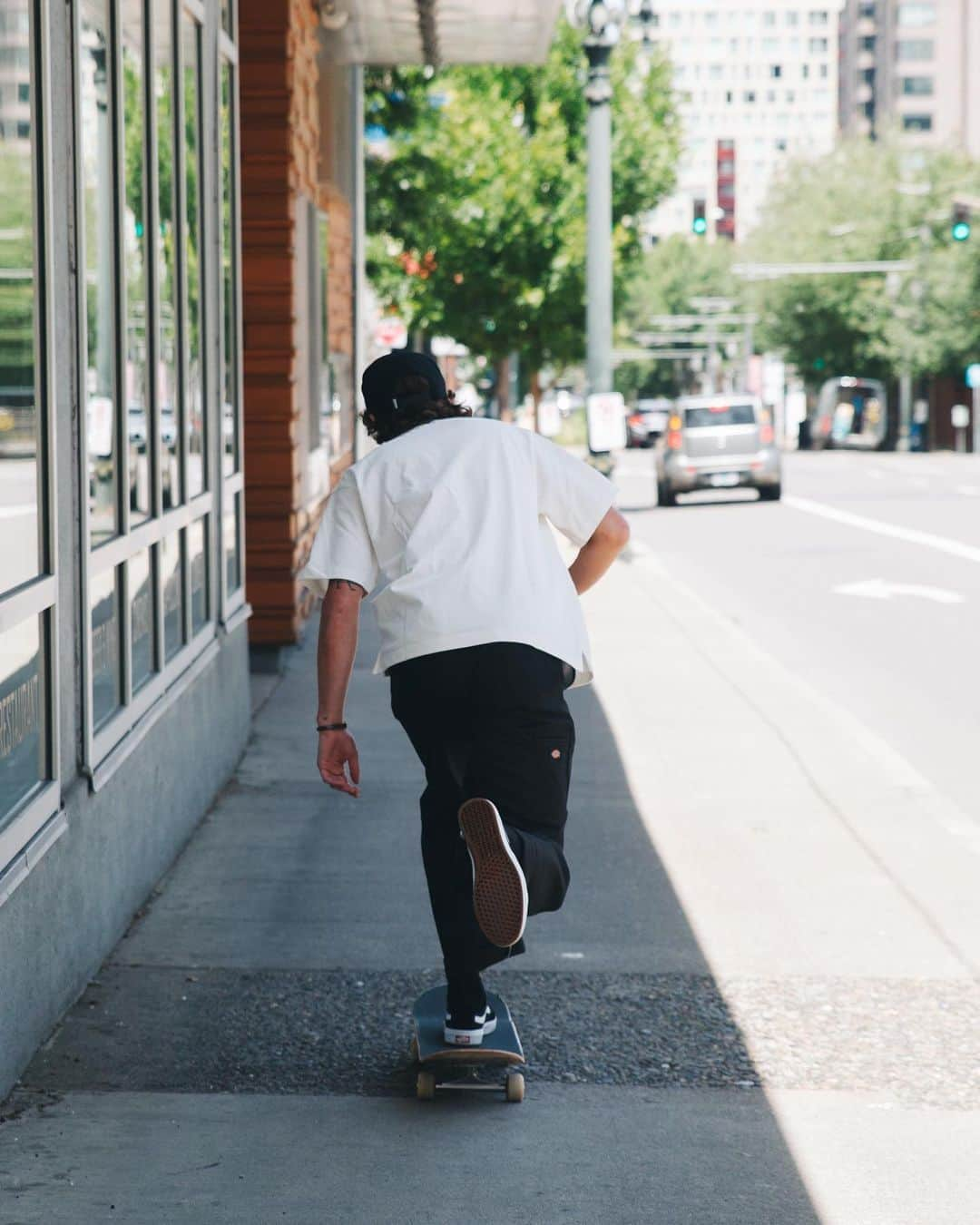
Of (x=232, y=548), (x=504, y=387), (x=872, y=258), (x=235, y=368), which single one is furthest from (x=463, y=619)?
(x=872, y=258)

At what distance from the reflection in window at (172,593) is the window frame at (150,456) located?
0.03 metres

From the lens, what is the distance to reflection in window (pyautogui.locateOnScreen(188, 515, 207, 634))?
7664mm

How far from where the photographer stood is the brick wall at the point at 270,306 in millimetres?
11359

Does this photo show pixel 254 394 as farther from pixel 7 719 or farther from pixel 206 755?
pixel 7 719

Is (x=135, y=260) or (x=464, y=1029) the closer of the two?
(x=464, y=1029)

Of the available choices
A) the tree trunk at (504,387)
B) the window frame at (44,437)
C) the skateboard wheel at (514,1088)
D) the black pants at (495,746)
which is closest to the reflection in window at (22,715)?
the window frame at (44,437)

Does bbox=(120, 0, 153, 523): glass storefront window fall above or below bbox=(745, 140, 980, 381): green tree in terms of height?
below

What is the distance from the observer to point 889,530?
24.2m

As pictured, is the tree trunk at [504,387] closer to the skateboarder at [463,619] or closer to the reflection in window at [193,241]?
the reflection in window at [193,241]

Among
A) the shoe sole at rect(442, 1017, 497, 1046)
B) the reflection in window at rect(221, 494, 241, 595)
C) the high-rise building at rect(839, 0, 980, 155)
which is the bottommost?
the shoe sole at rect(442, 1017, 497, 1046)

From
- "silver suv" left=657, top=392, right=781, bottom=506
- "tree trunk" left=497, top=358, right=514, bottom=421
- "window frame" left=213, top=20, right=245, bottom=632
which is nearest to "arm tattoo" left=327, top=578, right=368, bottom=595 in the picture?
"window frame" left=213, top=20, right=245, bottom=632

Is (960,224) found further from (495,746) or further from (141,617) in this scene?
(495,746)

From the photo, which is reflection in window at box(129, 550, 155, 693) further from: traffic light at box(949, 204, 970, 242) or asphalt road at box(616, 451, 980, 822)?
traffic light at box(949, 204, 970, 242)

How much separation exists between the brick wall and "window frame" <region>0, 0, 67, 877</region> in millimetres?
6704
